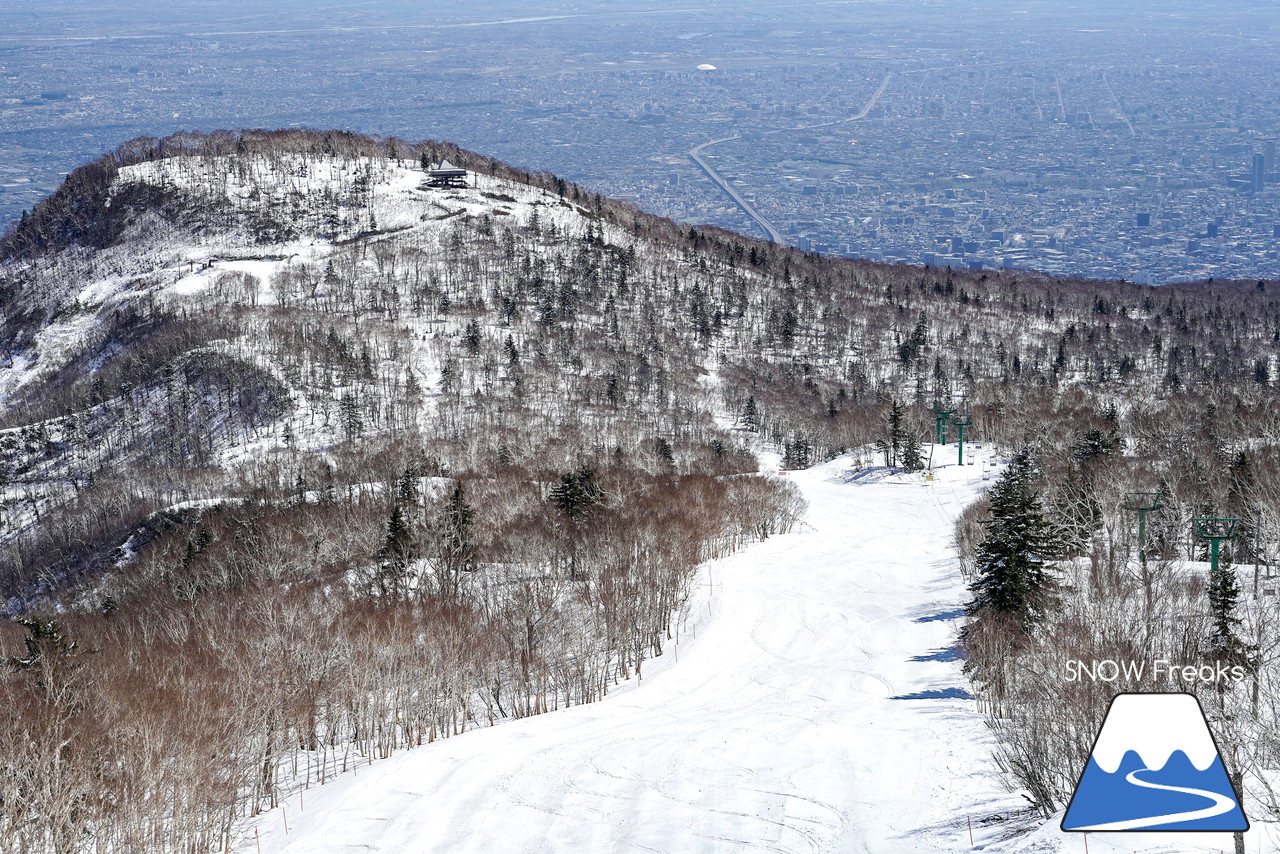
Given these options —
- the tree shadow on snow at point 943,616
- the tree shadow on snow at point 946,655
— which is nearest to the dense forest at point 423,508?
the tree shadow on snow at point 943,616

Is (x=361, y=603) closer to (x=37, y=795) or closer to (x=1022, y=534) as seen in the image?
(x=37, y=795)

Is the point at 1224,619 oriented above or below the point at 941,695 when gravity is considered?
above

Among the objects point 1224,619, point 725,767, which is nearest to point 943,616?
point 1224,619

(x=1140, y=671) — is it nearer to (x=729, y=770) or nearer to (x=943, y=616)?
(x=729, y=770)

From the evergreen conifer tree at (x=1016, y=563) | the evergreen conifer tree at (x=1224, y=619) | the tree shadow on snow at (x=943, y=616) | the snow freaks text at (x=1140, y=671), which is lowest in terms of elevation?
the tree shadow on snow at (x=943, y=616)

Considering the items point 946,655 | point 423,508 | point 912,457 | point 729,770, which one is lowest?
point 912,457

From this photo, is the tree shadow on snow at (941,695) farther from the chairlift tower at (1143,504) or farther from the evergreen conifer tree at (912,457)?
the evergreen conifer tree at (912,457)
